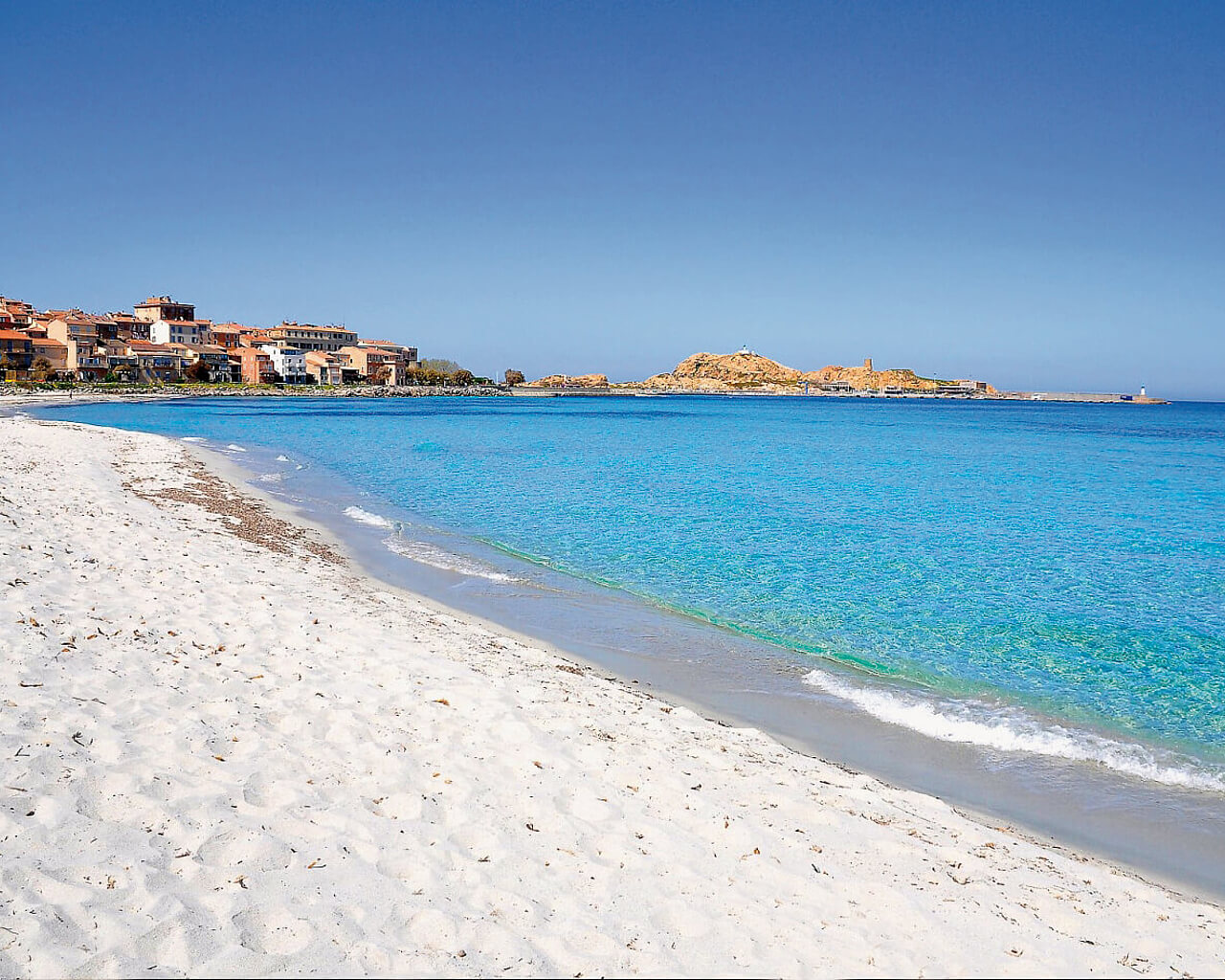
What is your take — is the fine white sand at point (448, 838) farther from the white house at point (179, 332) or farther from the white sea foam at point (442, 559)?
the white house at point (179, 332)

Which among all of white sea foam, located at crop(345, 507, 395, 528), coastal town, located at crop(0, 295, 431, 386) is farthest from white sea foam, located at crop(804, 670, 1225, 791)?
coastal town, located at crop(0, 295, 431, 386)

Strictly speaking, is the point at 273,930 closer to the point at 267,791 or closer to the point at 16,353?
the point at 267,791

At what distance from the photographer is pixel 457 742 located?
20.9 feet

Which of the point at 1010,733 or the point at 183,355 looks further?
the point at 183,355

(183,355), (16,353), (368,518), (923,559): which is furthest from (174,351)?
(923,559)

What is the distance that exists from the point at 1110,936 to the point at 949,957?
1169mm

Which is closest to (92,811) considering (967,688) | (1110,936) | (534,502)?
(1110,936)

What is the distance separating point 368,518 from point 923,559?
13217 mm

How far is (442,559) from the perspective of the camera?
15867 millimetres

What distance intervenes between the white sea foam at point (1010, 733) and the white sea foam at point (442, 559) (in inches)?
267

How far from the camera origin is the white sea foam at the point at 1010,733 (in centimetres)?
763

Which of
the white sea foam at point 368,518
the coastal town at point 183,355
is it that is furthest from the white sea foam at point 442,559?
the coastal town at point 183,355

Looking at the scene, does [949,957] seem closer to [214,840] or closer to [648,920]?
[648,920]

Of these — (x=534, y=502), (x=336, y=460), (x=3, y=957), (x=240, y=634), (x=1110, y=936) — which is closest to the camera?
(x=3, y=957)
